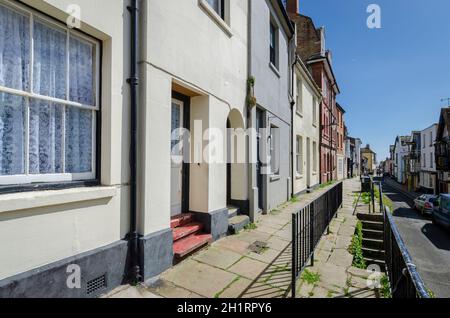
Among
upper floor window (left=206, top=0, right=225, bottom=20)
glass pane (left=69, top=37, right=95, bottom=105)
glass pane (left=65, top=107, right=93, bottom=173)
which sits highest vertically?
upper floor window (left=206, top=0, right=225, bottom=20)

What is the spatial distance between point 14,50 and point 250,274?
3834 mm

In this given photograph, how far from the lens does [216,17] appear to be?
5.04 metres

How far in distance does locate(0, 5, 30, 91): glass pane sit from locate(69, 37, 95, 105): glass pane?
0.44 metres

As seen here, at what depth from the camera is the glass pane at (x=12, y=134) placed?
229cm

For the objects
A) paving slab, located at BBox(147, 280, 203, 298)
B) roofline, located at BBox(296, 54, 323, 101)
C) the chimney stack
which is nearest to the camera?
paving slab, located at BBox(147, 280, 203, 298)

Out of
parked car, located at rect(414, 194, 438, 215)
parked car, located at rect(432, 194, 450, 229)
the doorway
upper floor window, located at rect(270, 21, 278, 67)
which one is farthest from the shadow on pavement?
the doorway

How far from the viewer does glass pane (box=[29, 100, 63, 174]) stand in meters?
2.51

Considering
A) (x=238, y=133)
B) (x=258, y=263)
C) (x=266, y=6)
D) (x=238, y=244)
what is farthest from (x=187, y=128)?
(x=266, y=6)

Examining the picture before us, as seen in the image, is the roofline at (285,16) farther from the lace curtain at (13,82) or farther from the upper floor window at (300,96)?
the lace curtain at (13,82)

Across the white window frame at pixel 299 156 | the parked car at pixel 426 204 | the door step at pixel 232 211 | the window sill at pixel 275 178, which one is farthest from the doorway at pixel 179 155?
the parked car at pixel 426 204

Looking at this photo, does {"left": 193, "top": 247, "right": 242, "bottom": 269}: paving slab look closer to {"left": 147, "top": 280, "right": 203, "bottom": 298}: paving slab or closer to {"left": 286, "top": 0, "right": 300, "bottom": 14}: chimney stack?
{"left": 147, "top": 280, "right": 203, "bottom": 298}: paving slab

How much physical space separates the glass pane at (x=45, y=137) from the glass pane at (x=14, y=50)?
0.79 feet

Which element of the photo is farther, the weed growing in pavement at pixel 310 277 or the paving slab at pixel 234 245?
the paving slab at pixel 234 245

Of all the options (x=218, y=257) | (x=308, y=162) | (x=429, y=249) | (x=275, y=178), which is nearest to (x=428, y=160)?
(x=429, y=249)
